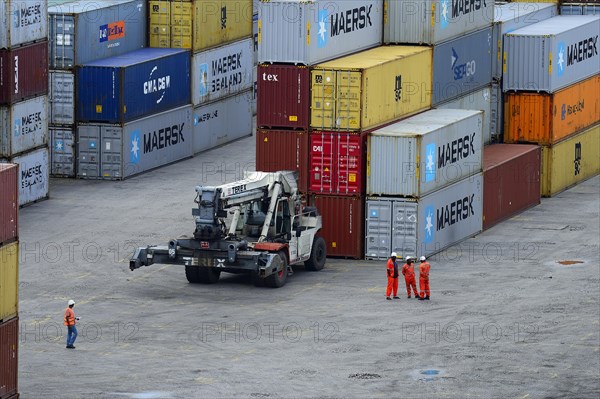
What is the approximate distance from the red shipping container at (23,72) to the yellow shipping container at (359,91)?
1368cm

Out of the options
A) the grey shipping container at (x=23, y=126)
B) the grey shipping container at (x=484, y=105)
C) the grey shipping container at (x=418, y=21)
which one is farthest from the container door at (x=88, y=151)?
the grey shipping container at (x=484, y=105)

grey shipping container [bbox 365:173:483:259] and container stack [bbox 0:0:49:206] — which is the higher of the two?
container stack [bbox 0:0:49:206]

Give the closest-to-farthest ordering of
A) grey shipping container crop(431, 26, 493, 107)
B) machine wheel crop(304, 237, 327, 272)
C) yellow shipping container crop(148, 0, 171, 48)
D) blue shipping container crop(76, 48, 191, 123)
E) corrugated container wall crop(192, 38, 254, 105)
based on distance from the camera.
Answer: machine wheel crop(304, 237, 327, 272), grey shipping container crop(431, 26, 493, 107), blue shipping container crop(76, 48, 191, 123), yellow shipping container crop(148, 0, 171, 48), corrugated container wall crop(192, 38, 254, 105)

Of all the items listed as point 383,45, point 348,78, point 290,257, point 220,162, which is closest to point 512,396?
point 290,257

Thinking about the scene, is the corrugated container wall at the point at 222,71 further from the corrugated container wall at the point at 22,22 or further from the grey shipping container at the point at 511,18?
the grey shipping container at the point at 511,18

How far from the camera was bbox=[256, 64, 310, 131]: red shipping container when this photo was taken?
196 feet

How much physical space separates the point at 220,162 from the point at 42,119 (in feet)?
39.0

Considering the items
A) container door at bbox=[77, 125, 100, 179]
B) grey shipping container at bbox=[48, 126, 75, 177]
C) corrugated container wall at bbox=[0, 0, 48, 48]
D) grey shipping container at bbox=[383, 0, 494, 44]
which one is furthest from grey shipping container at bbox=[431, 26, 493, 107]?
grey shipping container at bbox=[48, 126, 75, 177]

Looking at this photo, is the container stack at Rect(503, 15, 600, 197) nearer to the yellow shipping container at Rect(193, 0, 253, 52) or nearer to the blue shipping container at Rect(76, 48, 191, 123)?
the yellow shipping container at Rect(193, 0, 253, 52)

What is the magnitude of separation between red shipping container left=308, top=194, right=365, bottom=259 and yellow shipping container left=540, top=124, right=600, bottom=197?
52.0 feet

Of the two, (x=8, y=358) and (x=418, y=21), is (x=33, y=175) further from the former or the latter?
(x=8, y=358)

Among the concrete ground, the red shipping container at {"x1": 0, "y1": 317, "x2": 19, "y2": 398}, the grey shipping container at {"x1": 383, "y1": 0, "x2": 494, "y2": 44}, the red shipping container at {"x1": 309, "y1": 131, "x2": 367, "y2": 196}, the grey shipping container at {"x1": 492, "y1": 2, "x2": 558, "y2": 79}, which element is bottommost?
the concrete ground

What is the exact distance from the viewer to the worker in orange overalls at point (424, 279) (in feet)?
177

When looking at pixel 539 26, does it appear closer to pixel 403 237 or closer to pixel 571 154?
pixel 571 154
